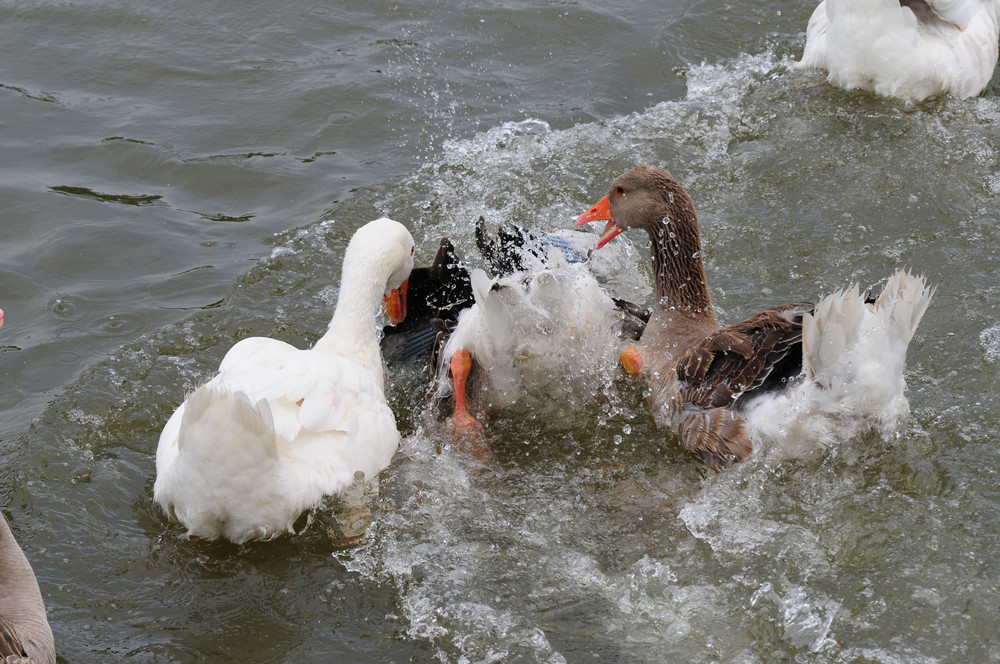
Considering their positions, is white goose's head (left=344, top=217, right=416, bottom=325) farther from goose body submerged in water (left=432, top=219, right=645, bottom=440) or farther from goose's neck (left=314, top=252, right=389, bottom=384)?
goose body submerged in water (left=432, top=219, right=645, bottom=440)

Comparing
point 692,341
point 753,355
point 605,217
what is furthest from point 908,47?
point 753,355

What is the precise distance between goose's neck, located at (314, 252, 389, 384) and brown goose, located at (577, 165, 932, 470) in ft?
4.51

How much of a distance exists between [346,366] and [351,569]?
1079 millimetres

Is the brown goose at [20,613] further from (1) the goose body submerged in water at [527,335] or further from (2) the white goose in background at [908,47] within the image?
(2) the white goose in background at [908,47]

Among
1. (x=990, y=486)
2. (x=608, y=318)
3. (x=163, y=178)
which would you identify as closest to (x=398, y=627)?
(x=608, y=318)

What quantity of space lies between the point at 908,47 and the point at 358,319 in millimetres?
5020

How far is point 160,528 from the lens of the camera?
4.64 meters

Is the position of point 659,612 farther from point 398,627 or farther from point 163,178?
point 163,178

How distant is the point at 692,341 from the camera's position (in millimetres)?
5262

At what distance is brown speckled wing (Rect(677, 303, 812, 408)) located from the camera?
465 cm

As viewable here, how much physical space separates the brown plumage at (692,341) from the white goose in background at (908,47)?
129 inches

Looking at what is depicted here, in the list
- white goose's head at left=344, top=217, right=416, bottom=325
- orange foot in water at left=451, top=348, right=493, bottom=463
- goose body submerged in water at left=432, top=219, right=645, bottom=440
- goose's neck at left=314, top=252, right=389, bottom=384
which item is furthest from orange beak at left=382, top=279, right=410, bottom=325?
orange foot in water at left=451, top=348, right=493, bottom=463

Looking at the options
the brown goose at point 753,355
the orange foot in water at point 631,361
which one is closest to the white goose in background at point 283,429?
the orange foot in water at point 631,361

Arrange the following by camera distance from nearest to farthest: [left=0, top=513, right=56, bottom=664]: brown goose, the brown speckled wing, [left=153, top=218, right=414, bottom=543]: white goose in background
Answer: [left=0, top=513, right=56, bottom=664]: brown goose, [left=153, top=218, right=414, bottom=543]: white goose in background, the brown speckled wing
